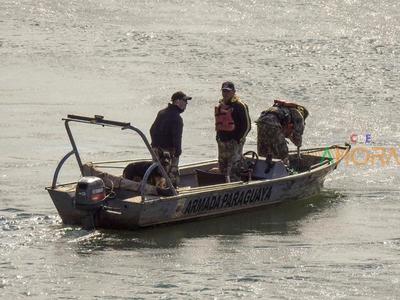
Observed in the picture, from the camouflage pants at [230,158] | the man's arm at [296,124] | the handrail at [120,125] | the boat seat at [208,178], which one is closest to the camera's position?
the handrail at [120,125]

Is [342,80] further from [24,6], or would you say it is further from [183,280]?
[183,280]

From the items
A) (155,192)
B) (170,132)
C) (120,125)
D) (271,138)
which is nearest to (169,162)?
(170,132)

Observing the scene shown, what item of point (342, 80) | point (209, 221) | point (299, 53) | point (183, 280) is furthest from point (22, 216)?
point (299, 53)

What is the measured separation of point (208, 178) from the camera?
57.8 feet

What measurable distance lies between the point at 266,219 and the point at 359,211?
1.54 meters

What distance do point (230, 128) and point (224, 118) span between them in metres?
0.17

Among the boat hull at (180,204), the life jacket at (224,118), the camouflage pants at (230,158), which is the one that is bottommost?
the boat hull at (180,204)

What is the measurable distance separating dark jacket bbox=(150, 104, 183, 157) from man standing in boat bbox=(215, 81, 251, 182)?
103cm

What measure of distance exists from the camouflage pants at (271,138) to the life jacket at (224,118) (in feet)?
4.01

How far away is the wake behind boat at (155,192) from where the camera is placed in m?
15.5

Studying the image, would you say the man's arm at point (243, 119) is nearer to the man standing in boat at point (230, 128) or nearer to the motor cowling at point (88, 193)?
the man standing in boat at point (230, 128)

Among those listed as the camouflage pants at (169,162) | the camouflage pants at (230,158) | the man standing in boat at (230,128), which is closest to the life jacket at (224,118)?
the man standing in boat at (230,128)

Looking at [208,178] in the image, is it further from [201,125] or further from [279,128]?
[201,125]

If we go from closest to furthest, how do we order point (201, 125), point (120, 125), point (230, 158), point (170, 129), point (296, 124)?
point (120, 125) < point (170, 129) < point (230, 158) < point (296, 124) < point (201, 125)
